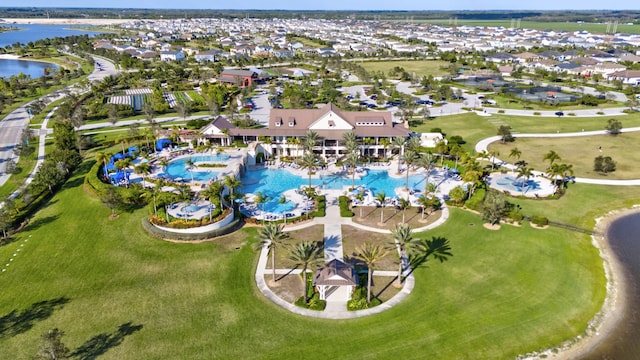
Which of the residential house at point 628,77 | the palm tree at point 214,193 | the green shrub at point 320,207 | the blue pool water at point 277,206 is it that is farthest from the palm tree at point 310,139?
the residential house at point 628,77

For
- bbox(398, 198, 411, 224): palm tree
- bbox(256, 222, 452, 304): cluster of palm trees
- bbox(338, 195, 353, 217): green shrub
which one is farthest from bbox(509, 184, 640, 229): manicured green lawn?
bbox(338, 195, 353, 217): green shrub

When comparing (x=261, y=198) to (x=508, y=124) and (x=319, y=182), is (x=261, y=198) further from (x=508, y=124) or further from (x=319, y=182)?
(x=508, y=124)

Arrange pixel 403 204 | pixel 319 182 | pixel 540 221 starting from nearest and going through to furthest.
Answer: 1. pixel 540 221
2. pixel 403 204
3. pixel 319 182

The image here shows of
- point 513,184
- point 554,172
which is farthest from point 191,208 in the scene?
point 554,172

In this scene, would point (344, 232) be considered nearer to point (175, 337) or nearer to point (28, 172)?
point (175, 337)

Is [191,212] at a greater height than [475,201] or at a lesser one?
lesser

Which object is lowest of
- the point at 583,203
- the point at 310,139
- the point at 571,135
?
the point at 583,203

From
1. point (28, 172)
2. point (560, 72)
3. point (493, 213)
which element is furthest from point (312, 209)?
point (560, 72)

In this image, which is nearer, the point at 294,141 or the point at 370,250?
the point at 370,250
